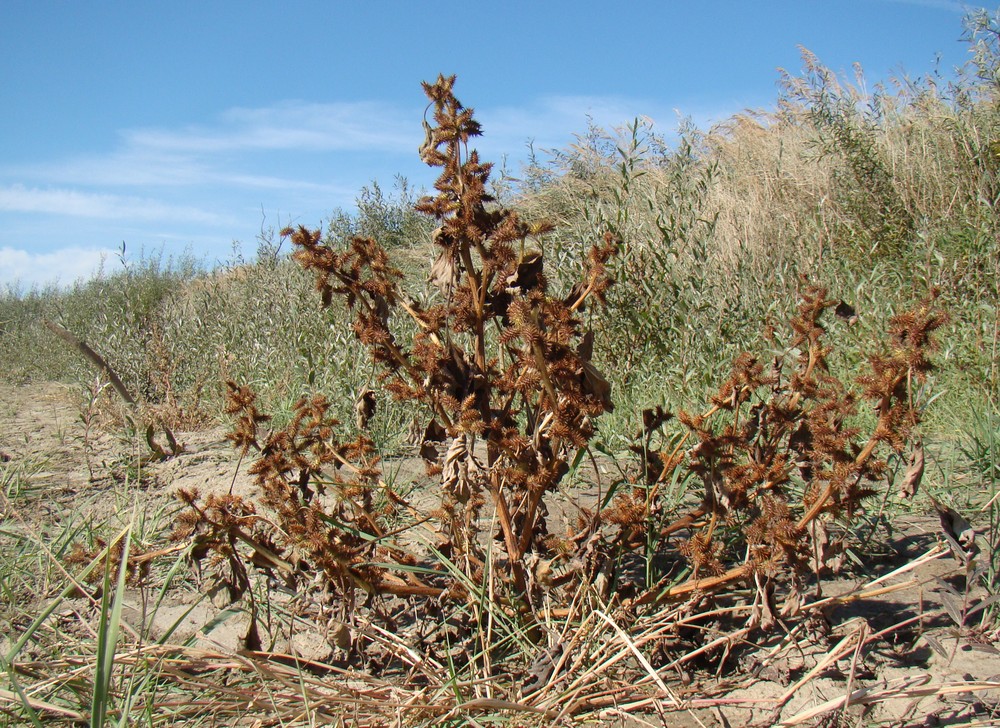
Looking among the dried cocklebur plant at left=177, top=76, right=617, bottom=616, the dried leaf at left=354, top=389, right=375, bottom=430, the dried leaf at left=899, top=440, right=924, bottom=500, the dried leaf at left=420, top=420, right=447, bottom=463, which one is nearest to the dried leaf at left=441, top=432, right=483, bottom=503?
the dried cocklebur plant at left=177, top=76, right=617, bottom=616

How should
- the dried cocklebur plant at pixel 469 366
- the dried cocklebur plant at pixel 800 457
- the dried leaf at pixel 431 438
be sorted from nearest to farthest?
1. the dried cocklebur plant at pixel 800 457
2. the dried cocklebur plant at pixel 469 366
3. the dried leaf at pixel 431 438

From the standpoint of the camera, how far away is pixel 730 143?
1040 centimetres

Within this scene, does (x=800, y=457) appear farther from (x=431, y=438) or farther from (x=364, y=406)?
(x=364, y=406)

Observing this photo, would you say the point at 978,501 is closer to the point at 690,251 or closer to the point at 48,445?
Result: the point at 690,251

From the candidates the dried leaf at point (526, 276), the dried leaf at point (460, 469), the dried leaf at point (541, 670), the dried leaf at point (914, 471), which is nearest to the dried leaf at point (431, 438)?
the dried leaf at point (460, 469)

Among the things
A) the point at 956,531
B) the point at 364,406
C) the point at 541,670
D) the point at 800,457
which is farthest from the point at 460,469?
the point at 956,531

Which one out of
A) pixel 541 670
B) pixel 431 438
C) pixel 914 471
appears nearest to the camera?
pixel 914 471

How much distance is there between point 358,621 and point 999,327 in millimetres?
3874

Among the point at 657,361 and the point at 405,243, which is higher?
the point at 405,243

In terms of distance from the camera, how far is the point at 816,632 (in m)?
2.14

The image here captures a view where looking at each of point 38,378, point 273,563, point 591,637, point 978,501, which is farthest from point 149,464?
point 38,378

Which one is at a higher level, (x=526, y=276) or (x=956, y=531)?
(x=526, y=276)

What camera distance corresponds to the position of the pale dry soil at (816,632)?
1899 millimetres

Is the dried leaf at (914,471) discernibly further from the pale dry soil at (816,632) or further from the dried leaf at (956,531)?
the pale dry soil at (816,632)
